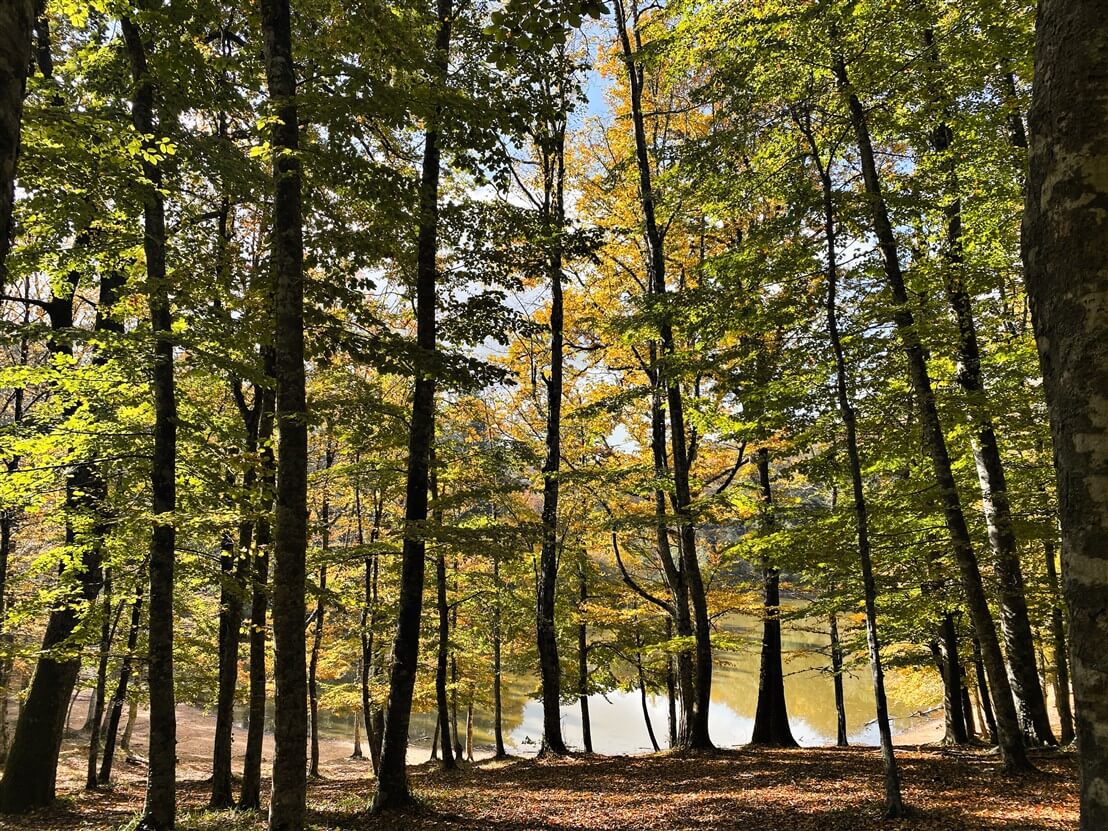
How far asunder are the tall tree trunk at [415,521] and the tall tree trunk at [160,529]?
267cm

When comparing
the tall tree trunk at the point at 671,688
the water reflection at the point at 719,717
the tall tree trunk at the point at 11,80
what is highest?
the tall tree trunk at the point at 11,80

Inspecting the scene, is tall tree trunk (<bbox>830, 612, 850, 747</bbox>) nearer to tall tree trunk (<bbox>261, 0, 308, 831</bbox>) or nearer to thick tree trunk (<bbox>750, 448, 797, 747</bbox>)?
thick tree trunk (<bbox>750, 448, 797, 747</bbox>)

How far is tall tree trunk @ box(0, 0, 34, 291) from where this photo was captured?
1.80m

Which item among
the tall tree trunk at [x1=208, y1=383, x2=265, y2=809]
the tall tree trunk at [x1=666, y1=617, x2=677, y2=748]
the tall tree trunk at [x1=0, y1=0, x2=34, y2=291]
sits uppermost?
the tall tree trunk at [x1=0, y1=0, x2=34, y2=291]

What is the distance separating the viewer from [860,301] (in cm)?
854

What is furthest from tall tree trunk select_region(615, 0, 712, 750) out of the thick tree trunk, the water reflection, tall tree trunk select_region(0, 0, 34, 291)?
the water reflection

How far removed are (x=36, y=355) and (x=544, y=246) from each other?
18.7 meters

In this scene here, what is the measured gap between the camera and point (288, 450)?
6.05 metres

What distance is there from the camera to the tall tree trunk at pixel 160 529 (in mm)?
7695

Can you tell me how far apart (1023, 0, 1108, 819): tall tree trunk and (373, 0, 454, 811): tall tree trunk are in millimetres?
6339

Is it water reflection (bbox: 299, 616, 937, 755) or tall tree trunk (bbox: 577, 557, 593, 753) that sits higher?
tall tree trunk (bbox: 577, 557, 593, 753)

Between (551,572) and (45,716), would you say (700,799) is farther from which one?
(45,716)

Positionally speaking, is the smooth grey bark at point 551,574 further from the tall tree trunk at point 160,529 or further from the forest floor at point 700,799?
the tall tree trunk at point 160,529

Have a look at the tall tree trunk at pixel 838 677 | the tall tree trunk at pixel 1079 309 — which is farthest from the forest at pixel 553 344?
the tall tree trunk at pixel 838 677
